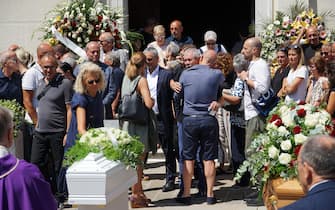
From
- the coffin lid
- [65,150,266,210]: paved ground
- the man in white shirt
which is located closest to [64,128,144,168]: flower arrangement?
the coffin lid

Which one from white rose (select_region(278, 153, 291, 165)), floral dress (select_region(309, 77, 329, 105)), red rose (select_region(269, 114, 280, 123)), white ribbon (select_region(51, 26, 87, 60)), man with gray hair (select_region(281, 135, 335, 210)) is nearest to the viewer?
man with gray hair (select_region(281, 135, 335, 210))

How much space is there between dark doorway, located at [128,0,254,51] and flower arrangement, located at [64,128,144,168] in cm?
1228

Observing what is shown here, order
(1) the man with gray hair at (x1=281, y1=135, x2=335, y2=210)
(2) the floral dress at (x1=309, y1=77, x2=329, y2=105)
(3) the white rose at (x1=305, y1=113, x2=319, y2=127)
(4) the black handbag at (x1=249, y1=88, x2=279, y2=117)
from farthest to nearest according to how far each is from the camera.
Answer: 1. (4) the black handbag at (x1=249, y1=88, x2=279, y2=117)
2. (2) the floral dress at (x1=309, y1=77, x2=329, y2=105)
3. (3) the white rose at (x1=305, y1=113, x2=319, y2=127)
4. (1) the man with gray hair at (x1=281, y1=135, x2=335, y2=210)

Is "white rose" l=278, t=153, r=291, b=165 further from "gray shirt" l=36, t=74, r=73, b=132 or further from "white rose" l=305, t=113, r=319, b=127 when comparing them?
"gray shirt" l=36, t=74, r=73, b=132

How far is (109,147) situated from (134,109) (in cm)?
251

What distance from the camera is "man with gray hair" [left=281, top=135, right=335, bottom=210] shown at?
14.1 feet

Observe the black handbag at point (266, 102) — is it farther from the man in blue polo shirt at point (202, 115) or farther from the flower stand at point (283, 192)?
the flower stand at point (283, 192)

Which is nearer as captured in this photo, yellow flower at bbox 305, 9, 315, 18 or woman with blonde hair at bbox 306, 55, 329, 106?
woman with blonde hair at bbox 306, 55, 329, 106

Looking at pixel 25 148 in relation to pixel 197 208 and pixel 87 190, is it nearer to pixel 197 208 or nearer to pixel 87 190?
pixel 197 208

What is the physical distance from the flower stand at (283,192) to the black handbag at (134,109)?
322cm

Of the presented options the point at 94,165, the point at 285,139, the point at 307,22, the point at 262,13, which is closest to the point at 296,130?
the point at 285,139

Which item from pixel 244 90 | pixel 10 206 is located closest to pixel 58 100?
pixel 244 90

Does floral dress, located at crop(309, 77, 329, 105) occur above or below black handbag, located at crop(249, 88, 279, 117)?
above

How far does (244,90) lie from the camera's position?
10.6 m
